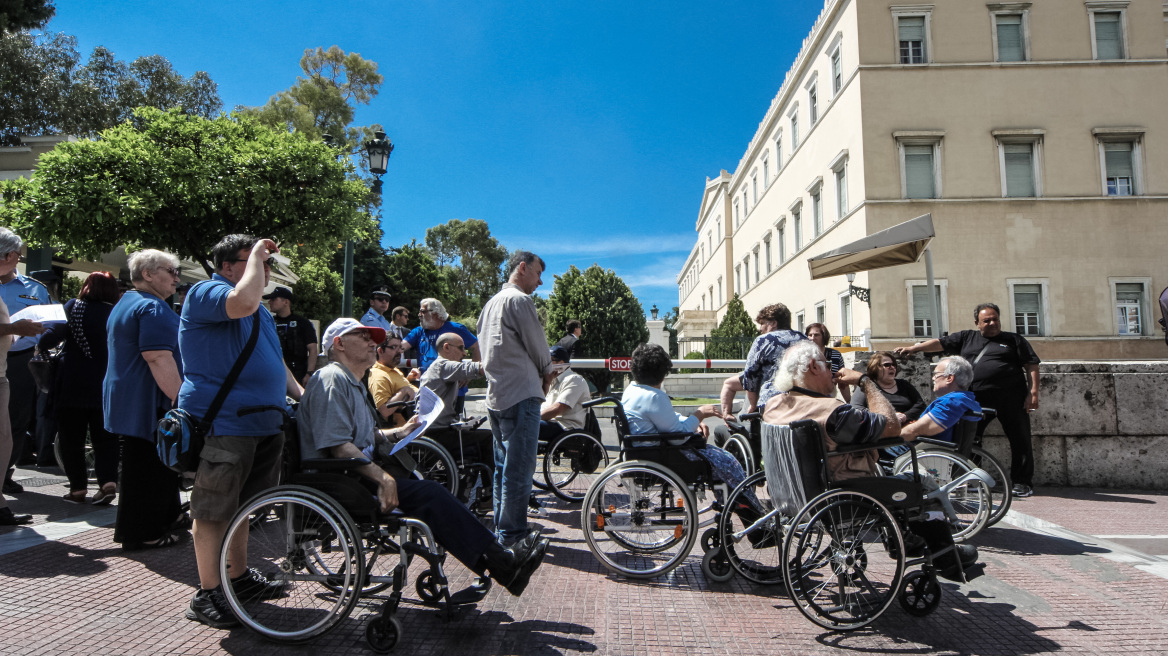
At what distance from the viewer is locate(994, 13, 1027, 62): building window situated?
22156 millimetres

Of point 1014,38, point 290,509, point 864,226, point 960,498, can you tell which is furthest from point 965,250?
point 290,509

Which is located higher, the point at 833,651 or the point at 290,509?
the point at 290,509

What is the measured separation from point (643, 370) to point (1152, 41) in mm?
26965

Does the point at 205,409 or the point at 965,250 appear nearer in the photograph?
the point at 205,409

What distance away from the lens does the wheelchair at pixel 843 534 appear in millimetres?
3152

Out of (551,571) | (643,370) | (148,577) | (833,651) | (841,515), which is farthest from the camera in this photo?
(643,370)

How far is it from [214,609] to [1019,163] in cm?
2566

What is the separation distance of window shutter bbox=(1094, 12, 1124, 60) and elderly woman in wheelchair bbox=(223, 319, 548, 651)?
27671mm

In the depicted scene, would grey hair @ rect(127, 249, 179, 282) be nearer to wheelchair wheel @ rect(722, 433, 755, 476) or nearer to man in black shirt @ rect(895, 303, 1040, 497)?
wheelchair wheel @ rect(722, 433, 755, 476)

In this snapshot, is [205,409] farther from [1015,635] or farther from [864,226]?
[864,226]

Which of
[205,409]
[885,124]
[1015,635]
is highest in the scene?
[885,124]

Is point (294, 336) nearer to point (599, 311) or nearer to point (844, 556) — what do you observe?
point (844, 556)

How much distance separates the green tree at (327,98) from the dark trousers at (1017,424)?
1204 inches

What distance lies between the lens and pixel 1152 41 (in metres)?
21.8
